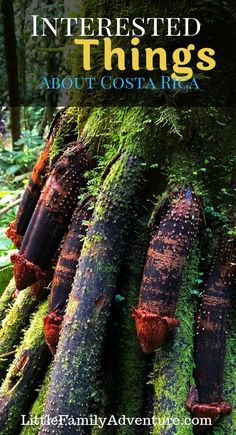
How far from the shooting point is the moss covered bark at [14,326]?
268 centimetres

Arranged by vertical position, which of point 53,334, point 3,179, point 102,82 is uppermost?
point 102,82

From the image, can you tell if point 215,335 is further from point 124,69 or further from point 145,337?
point 124,69

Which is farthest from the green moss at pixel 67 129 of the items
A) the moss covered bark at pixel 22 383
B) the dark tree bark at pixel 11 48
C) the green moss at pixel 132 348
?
the dark tree bark at pixel 11 48

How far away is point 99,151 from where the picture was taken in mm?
2391

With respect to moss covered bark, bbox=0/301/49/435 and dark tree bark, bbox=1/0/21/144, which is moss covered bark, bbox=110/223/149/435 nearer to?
moss covered bark, bbox=0/301/49/435

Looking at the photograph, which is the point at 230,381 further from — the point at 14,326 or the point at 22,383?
the point at 14,326

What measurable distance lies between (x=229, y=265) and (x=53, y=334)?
31.3 inches

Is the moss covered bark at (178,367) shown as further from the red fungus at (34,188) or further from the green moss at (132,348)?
the red fungus at (34,188)

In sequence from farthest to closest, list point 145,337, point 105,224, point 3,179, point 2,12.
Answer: point 3,179 → point 2,12 → point 105,224 → point 145,337

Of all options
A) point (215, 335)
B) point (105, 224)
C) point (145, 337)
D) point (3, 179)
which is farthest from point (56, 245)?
point (3, 179)

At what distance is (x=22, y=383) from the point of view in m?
2.46

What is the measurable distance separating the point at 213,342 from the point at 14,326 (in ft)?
3.68

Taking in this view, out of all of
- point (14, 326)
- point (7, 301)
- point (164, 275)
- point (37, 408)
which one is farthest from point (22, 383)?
point (164, 275)

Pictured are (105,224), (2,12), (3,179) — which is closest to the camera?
(105,224)
